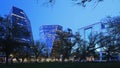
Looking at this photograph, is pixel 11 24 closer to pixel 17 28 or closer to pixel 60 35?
pixel 17 28

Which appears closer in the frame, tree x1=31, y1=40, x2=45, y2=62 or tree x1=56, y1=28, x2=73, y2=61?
tree x1=56, y1=28, x2=73, y2=61

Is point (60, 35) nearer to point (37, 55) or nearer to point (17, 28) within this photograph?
point (37, 55)

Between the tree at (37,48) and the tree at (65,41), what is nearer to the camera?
the tree at (65,41)

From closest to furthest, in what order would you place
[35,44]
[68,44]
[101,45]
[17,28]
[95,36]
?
[17,28], [101,45], [95,36], [68,44], [35,44]

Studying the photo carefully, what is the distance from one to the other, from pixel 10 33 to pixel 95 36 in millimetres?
27043

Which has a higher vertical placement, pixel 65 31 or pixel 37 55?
pixel 65 31

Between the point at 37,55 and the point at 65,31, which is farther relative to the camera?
the point at 37,55

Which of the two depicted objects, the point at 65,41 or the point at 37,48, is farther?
the point at 37,48

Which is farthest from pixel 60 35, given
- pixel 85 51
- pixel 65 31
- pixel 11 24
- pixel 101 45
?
pixel 11 24

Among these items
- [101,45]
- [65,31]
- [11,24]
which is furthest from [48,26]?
[11,24]

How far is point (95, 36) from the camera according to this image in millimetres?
69688

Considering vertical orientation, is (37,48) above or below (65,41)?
below

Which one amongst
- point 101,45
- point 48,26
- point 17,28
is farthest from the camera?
point 48,26

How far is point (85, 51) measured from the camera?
72312 millimetres
